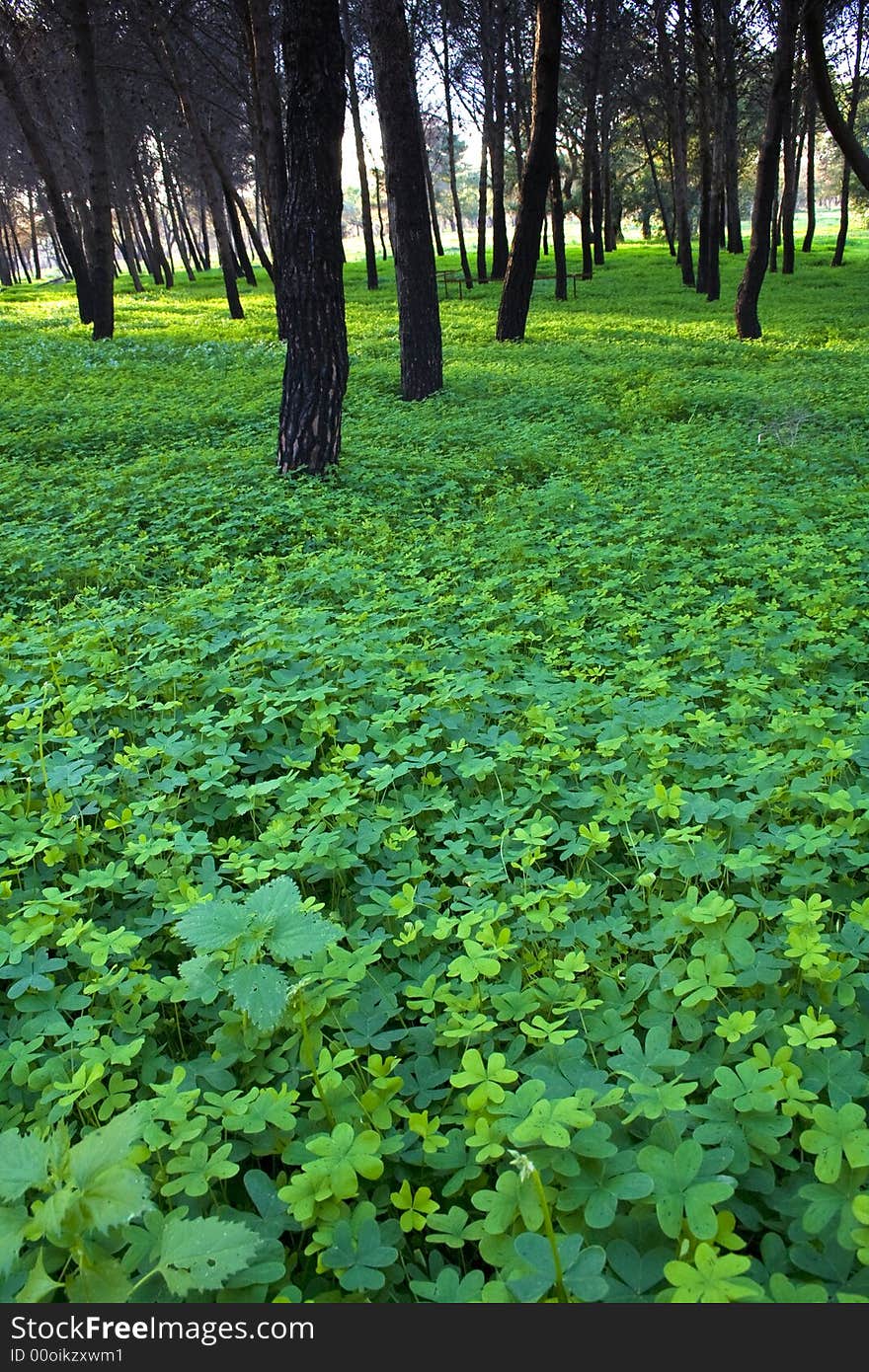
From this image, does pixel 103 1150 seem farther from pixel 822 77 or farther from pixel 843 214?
pixel 843 214

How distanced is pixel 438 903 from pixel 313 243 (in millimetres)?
7146

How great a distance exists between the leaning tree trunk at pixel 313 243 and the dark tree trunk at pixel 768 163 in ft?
29.1

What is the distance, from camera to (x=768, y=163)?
548 inches

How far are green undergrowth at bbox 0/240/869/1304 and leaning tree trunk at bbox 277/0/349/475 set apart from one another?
193cm

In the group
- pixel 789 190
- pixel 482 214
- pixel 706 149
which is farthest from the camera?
pixel 482 214

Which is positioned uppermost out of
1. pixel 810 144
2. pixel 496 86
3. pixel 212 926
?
pixel 496 86

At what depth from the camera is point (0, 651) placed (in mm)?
4527

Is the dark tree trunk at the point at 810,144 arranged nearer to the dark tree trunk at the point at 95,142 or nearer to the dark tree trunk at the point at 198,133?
the dark tree trunk at the point at 198,133

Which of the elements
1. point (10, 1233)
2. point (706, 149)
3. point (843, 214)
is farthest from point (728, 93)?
point (10, 1233)

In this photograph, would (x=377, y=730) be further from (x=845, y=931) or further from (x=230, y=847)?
(x=845, y=931)

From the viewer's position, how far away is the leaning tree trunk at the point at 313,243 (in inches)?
276

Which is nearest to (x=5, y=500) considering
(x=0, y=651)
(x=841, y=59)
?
(x=0, y=651)

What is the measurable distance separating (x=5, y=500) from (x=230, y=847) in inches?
245

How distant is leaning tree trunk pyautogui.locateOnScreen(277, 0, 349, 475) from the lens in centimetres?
702
